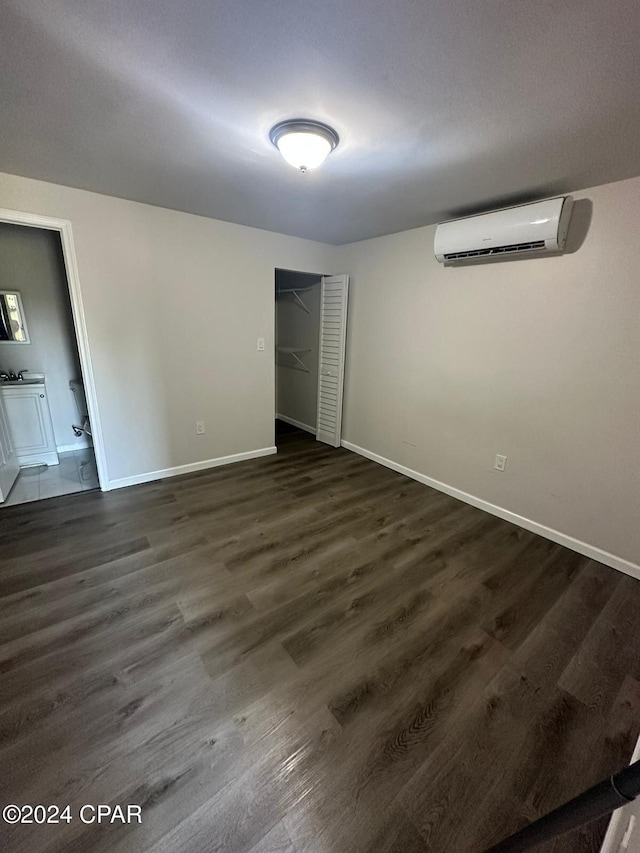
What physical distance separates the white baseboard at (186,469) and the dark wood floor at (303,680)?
0.48 meters

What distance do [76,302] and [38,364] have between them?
1.43 meters

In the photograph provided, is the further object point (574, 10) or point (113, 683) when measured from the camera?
point (113, 683)

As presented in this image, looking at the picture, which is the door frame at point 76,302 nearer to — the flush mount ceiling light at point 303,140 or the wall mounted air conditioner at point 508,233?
the flush mount ceiling light at point 303,140

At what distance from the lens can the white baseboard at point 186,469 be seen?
3.01m

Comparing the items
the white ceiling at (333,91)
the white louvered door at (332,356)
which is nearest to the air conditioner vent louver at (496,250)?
the white ceiling at (333,91)

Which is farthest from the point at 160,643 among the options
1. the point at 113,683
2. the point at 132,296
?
the point at 132,296

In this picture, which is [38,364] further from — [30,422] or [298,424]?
[298,424]

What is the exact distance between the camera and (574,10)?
943mm

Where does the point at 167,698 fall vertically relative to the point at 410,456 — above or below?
below

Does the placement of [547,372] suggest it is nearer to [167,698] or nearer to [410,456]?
[410,456]

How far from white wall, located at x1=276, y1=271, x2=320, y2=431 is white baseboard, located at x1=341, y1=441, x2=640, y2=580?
1.50 m

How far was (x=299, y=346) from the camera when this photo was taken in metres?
4.66

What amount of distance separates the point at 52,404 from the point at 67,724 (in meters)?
3.28

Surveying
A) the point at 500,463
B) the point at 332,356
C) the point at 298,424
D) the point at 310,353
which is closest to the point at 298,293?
the point at 310,353
